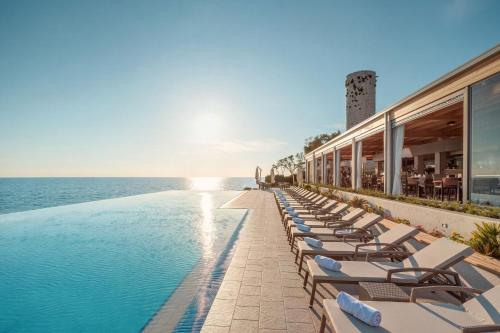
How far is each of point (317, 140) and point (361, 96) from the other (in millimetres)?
15568

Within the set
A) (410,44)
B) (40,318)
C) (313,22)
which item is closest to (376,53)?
(410,44)

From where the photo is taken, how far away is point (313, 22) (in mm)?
11930

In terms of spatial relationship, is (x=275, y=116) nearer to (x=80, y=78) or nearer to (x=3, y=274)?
(x=80, y=78)

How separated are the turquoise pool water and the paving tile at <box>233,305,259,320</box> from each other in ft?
3.96

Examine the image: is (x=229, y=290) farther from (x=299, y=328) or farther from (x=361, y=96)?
(x=361, y=96)

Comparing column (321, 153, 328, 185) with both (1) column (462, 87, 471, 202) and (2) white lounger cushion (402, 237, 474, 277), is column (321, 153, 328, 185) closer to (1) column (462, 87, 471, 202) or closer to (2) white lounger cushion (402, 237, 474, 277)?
(1) column (462, 87, 471, 202)

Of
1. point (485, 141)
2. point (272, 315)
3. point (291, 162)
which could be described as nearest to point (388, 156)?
point (485, 141)

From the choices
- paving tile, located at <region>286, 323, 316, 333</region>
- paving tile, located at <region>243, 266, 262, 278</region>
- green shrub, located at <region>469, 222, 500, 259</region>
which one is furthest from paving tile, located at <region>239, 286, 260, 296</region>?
green shrub, located at <region>469, 222, 500, 259</region>

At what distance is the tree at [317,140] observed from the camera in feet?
139

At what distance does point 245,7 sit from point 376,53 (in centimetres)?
682

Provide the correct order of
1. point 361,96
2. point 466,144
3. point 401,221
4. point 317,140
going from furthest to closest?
point 317,140 < point 361,96 < point 401,221 < point 466,144

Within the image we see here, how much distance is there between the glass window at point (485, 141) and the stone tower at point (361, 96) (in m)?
24.1

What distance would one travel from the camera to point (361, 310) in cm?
214

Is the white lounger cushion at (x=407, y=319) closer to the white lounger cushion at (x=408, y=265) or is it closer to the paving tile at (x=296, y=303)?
the white lounger cushion at (x=408, y=265)
